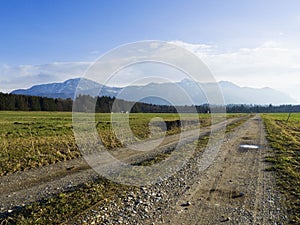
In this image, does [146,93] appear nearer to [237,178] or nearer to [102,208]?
[237,178]

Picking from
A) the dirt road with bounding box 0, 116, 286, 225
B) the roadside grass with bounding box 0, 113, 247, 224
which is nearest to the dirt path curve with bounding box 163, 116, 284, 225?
the dirt road with bounding box 0, 116, 286, 225

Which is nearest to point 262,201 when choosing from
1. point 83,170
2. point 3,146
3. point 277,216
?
point 277,216

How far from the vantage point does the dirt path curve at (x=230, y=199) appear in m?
6.53

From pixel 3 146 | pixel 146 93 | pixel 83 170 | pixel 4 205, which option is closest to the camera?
pixel 4 205

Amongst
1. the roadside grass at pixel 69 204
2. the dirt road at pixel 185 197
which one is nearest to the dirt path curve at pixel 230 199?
the dirt road at pixel 185 197

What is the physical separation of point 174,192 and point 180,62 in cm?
743

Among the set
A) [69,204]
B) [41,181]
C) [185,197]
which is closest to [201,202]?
[185,197]

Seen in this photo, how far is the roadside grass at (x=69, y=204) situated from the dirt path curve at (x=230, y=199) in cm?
209

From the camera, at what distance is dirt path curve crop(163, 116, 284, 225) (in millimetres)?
6527

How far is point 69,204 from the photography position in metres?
7.22

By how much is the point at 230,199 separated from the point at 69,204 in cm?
467

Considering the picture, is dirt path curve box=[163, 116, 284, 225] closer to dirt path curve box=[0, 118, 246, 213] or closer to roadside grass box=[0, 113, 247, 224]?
roadside grass box=[0, 113, 247, 224]

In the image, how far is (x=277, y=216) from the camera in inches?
264

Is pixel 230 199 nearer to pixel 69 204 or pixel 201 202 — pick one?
pixel 201 202
